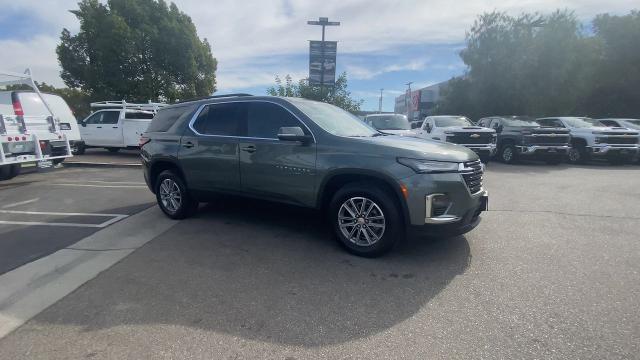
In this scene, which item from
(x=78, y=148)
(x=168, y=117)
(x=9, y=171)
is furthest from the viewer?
(x=78, y=148)

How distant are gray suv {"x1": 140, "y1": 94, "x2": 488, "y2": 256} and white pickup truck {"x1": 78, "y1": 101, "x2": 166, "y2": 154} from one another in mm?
10281

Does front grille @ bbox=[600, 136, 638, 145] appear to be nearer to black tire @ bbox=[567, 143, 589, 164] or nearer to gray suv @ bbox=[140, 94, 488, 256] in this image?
black tire @ bbox=[567, 143, 589, 164]

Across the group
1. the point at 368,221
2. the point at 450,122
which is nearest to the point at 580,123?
the point at 450,122

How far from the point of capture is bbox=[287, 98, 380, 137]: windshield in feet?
15.1

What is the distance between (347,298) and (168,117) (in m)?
4.31

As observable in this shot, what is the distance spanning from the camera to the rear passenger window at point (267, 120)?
4672 millimetres

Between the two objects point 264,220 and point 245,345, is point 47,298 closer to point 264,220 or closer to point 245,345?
point 245,345

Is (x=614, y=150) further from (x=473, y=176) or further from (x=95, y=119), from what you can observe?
(x=95, y=119)

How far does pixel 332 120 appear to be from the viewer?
489 cm

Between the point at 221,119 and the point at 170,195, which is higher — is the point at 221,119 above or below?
above

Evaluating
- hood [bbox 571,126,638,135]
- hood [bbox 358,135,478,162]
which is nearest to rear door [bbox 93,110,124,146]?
hood [bbox 358,135,478,162]

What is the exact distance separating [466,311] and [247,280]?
2.03m

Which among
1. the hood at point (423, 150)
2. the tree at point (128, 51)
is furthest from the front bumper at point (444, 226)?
the tree at point (128, 51)

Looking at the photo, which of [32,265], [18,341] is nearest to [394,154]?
[18,341]
